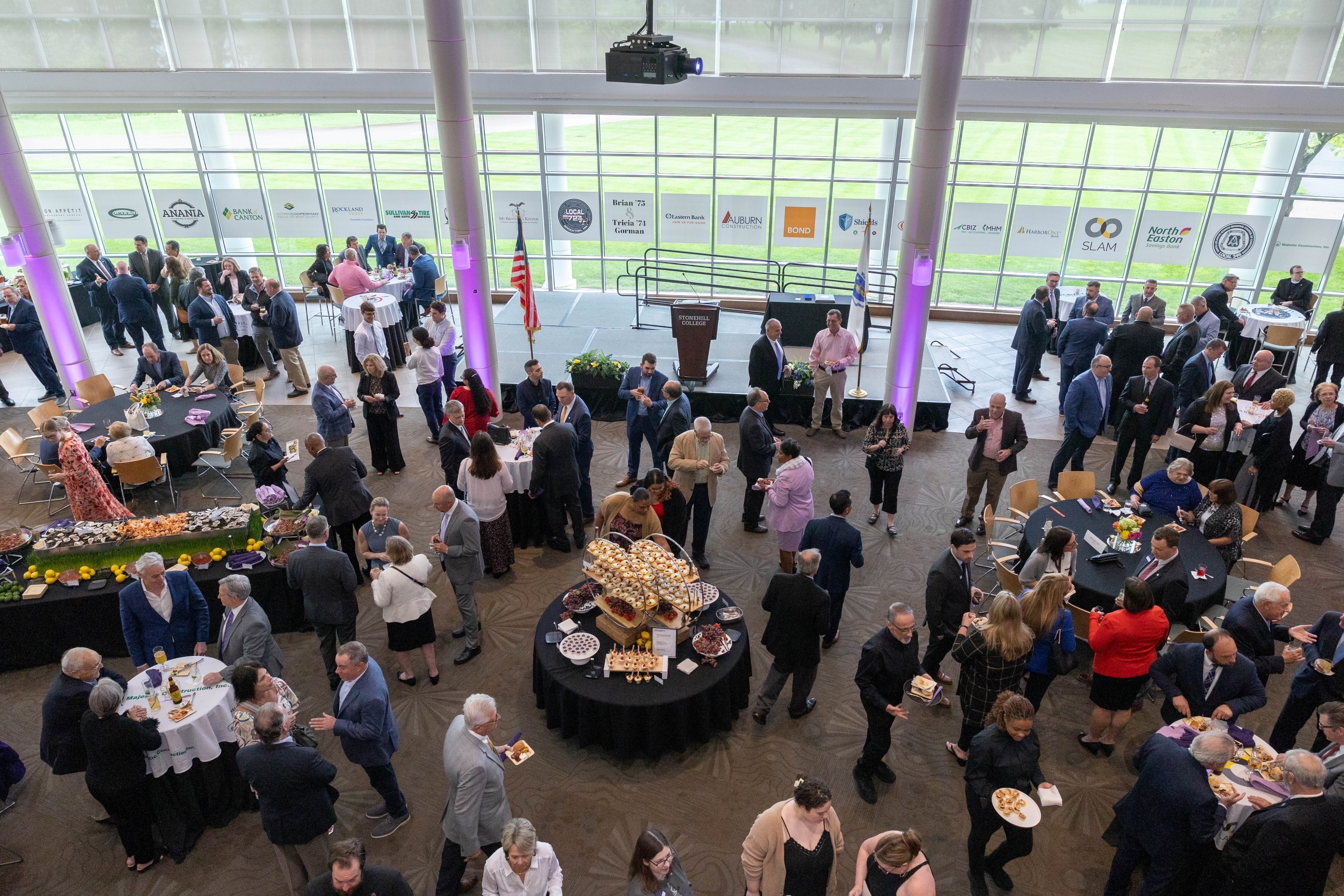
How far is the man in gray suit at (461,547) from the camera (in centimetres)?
657

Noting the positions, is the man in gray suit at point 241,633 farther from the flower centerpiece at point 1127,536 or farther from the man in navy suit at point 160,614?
the flower centerpiece at point 1127,536

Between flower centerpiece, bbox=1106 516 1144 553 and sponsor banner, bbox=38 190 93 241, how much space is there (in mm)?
19308

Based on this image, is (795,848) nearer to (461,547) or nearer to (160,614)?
(461,547)

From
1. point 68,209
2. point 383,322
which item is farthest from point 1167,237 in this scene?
point 68,209

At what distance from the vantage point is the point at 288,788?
4.52 metres

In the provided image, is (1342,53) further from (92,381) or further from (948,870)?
(92,381)

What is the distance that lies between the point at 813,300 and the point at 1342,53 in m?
8.97

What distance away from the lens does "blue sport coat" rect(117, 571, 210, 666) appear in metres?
5.82

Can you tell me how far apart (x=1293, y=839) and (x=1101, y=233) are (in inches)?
516

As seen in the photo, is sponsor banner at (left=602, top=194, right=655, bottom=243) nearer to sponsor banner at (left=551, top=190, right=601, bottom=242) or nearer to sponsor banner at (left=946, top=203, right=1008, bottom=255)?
sponsor banner at (left=551, top=190, right=601, bottom=242)

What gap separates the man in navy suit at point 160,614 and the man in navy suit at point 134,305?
26.5 feet

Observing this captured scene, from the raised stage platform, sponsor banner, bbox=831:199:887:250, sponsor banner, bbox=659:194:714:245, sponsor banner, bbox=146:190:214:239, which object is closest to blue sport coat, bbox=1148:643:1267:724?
→ the raised stage platform

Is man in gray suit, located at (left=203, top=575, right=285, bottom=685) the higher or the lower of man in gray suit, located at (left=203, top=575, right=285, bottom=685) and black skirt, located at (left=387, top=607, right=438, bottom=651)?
the higher

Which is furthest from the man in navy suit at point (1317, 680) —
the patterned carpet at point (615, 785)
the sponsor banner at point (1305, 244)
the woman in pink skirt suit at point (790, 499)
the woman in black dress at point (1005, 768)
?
the sponsor banner at point (1305, 244)
